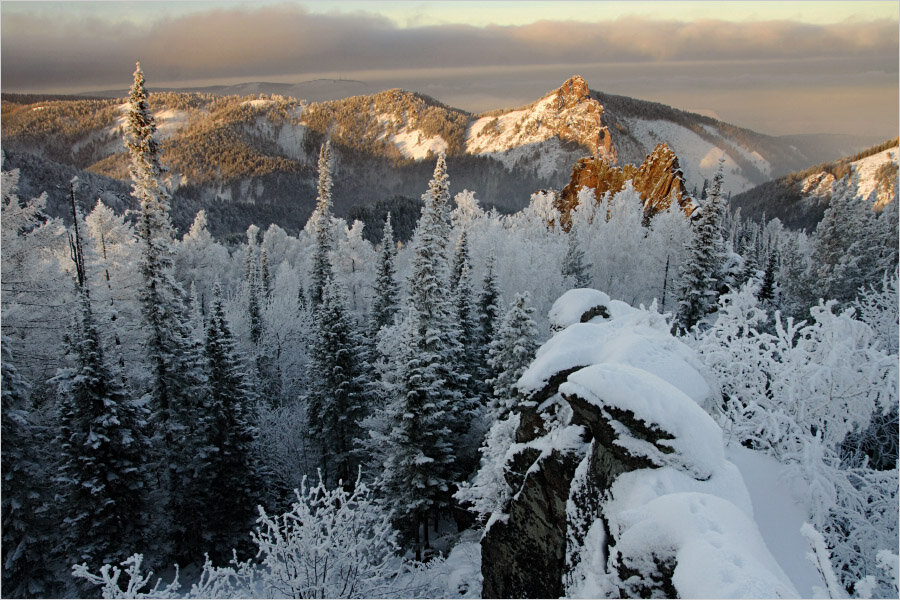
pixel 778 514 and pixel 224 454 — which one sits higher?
pixel 778 514

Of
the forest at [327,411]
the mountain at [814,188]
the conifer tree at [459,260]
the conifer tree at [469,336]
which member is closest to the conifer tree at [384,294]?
the forest at [327,411]

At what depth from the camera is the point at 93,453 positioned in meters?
16.0

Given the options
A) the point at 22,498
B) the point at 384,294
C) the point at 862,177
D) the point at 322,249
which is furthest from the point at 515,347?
the point at 862,177

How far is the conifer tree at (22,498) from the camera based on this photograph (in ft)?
44.4

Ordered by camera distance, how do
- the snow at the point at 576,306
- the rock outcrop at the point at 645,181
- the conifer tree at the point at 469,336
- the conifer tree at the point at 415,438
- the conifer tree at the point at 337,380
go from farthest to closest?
the rock outcrop at the point at 645,181 → the conifer tree at the point at 469,336 → the conifer tree at the point at 337,380 → the conifer tree at the point at 415,438 → the snow at the point at 576,306

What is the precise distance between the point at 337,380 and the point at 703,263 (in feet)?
77.3

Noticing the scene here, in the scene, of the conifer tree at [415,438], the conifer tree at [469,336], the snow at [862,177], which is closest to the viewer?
the conifer tree at [415,438]

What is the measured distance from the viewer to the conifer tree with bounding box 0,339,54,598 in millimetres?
13531

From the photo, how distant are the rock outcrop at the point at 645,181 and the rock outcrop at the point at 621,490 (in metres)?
45.4

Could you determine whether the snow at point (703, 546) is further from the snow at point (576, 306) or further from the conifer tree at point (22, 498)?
the conifer tree at point (22, 498)

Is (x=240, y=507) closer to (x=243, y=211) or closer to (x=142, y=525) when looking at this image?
(x=142, y=525)

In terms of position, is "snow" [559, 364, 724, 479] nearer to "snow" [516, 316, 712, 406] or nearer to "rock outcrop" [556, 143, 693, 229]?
"snow" [516, 316, 712, 406]

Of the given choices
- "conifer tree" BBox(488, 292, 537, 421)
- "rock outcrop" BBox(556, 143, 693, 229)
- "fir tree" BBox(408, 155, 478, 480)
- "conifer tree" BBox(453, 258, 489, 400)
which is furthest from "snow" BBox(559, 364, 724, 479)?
"rock outcrop" BBox(556, 143, 693, 229)

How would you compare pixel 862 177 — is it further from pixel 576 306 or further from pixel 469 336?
pixel 576 306
